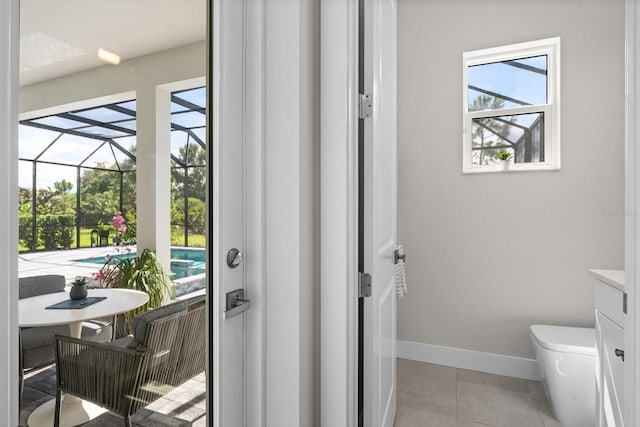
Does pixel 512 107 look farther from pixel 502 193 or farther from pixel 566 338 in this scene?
pixel 566 338

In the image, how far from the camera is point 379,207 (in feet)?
4.63

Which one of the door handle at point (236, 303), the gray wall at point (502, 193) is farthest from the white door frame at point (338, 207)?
the gray wall at point (502, 193)

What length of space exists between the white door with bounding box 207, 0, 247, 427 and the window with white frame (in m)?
2.04

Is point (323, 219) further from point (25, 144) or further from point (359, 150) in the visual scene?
point (25, 144)

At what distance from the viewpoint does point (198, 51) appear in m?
0.92

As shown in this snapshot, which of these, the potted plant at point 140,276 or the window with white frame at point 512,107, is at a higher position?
the window with white frame at point 512,107

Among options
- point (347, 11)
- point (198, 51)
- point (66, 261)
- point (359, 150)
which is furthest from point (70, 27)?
point (359, 150)

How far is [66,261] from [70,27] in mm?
424

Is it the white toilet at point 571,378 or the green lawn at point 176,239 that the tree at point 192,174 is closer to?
the green lawn at point 176,239

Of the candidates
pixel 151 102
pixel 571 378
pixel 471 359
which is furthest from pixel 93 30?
pixel 471 359

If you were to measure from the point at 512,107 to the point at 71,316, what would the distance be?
2.79 meters

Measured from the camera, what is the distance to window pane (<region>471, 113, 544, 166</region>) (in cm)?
248

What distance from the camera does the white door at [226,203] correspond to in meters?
0.95

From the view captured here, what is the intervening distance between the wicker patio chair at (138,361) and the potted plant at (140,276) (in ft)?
0.09
